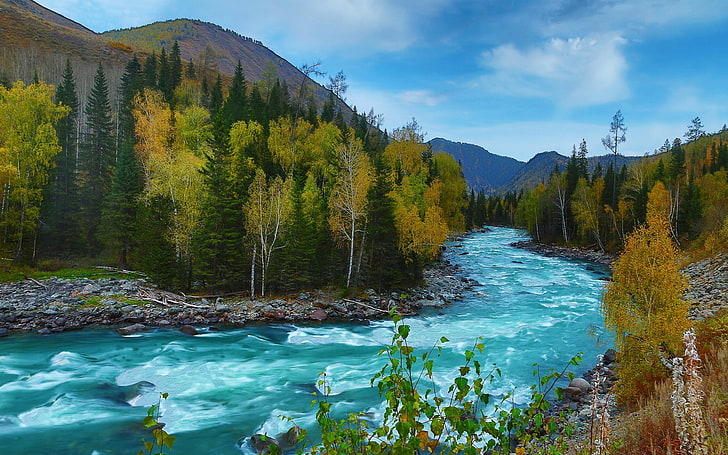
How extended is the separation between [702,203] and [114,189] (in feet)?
214

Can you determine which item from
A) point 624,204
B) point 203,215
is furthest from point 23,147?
point 624,204

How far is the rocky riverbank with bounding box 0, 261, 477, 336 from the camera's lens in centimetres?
2036

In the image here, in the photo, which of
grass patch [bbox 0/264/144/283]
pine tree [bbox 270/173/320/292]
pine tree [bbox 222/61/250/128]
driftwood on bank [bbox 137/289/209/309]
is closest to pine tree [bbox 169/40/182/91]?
pine tree [bbox 222/61/250/128]

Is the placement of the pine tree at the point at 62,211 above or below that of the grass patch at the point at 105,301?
above

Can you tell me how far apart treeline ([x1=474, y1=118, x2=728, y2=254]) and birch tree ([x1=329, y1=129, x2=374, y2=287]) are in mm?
28100

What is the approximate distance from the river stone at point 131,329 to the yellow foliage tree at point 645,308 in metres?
20.9

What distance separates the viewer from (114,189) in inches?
1214

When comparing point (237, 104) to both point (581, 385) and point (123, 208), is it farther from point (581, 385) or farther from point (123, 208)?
point (581, 385)

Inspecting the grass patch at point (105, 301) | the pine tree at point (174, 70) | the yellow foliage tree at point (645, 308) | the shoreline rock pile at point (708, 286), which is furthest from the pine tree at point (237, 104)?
the shoreline rock pile at point (708, 286)

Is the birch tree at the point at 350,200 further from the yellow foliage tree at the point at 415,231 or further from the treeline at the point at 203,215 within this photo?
the yellow foliage tree at the point at 415,231

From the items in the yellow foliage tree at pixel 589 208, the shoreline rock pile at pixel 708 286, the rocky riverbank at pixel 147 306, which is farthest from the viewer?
the yellow foliage tree at pixel 589 208

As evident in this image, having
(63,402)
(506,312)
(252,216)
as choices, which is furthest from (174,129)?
(506,312)

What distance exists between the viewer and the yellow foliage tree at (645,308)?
36.5 feet

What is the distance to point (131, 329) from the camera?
65.2 ft
